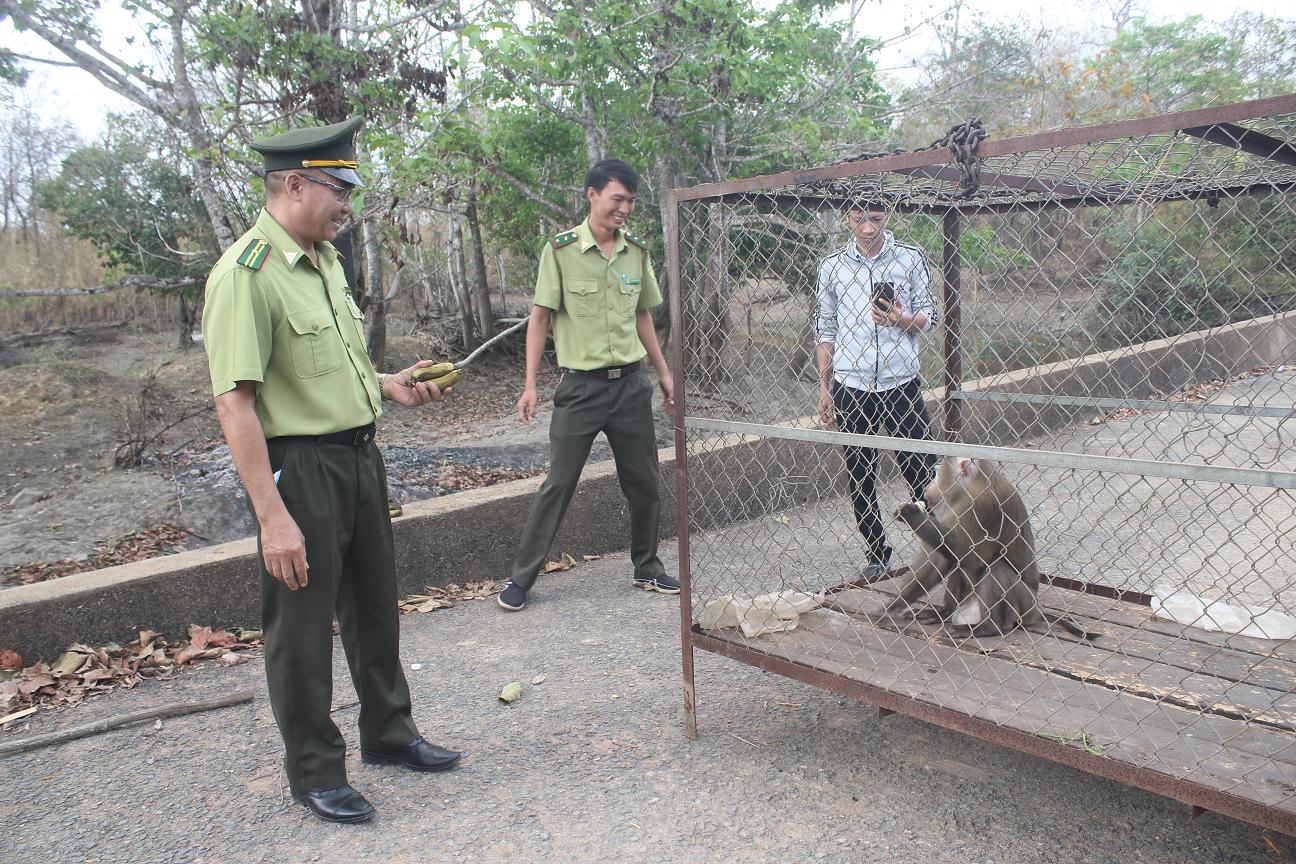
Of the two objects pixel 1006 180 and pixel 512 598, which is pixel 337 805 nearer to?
pixel 512 598

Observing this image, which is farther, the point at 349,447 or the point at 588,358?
the point at 588,358

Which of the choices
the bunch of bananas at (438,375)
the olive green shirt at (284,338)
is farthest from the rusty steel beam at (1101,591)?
the olive green shirt at (284,338)

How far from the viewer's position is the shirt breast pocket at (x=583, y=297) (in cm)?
445

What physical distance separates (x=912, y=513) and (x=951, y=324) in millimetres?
1128

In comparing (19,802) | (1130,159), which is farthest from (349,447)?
(1130,159)

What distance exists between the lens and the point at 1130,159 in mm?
2596

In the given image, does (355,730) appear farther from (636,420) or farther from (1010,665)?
(1010,665)

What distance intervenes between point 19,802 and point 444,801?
4.22 feet

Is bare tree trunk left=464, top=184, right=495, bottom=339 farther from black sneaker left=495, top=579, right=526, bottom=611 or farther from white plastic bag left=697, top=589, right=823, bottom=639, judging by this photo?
white plastic bag left=697, top=589, right=823, bottom=639

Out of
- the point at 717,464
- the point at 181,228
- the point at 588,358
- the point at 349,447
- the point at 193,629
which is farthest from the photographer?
the point at 181,228

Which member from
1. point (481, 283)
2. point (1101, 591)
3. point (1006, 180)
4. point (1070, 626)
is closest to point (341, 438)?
point (1006, 180)

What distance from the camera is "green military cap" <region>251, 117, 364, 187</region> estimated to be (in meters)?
2.58

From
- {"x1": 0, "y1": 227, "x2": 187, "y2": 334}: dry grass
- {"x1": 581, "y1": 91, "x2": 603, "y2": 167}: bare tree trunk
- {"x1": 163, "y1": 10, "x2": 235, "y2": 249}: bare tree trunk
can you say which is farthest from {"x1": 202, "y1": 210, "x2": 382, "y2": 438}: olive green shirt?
{"x1": 0, "y1": 227, "x2": 187, "y2": 334}: dry grass

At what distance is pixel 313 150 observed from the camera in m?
2.59
